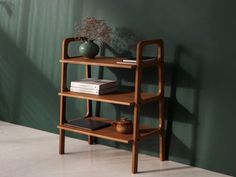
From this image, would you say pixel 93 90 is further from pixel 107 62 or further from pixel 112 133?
pixel 112 133

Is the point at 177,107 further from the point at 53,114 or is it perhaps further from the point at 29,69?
the point at 29,69

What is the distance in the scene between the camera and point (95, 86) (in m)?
3.11

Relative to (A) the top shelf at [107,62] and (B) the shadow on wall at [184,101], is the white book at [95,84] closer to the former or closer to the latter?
(A) the top shelf at [107,62]

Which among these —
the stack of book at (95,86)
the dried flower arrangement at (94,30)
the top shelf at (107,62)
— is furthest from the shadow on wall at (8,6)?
the stack of book at (95,86)

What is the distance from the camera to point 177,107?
3.16 meters

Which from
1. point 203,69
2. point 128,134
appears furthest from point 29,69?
point 203,69

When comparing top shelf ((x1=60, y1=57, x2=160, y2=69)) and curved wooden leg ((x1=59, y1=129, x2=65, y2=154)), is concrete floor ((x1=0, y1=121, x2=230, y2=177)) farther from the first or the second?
top shelf ((x1=60, y1=57, x2=160, y2=69))

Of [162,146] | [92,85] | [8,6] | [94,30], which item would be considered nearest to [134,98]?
[92,85]

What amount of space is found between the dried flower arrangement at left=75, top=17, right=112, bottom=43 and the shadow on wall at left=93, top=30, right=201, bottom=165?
0.79 feet

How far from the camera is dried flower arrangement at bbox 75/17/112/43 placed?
3.25 meters

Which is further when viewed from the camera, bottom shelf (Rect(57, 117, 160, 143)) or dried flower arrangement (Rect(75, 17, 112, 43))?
dried flower arrangement (Rect(75, 17, 112, 43))

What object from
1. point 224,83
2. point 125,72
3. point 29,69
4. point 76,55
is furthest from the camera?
point 29,69

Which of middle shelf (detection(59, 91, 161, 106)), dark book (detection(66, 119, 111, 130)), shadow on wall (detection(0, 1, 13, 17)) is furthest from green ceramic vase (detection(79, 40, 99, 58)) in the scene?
shadow on wall (detection(0, 1, 13, 17))

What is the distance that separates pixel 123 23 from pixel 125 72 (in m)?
0.38
